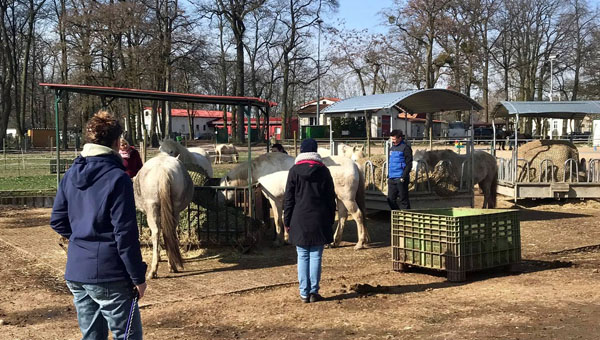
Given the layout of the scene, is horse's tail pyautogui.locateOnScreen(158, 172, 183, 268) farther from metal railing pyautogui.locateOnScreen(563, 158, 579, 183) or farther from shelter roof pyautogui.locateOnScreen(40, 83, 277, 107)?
metal railing pyautogui.locateOnScreen(563, 158, 579, 183)

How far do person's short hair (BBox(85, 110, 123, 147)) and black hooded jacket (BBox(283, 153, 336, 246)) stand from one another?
294cm

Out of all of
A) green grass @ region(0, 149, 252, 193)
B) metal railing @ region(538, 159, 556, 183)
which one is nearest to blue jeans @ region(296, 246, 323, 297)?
metal railing @ region(538, 159, 556, 183)

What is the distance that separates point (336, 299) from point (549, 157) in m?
9.84

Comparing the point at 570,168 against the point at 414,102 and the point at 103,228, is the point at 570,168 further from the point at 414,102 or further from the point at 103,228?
the point at 103,228

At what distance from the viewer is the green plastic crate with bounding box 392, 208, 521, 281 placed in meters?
6.88

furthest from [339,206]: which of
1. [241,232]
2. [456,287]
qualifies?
[456,287]

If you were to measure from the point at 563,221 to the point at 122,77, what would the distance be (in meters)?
27.2

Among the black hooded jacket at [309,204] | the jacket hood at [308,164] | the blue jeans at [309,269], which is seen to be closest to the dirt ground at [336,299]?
the blue jeans at [309,269]

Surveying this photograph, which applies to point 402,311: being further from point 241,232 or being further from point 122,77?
point 122,77

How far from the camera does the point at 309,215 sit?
6195 millimetres

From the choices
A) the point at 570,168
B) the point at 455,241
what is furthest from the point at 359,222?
the point at 570,168

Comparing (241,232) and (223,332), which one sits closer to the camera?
(223,332)

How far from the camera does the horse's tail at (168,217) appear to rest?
7492 millimetres

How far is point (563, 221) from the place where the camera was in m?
11.7
